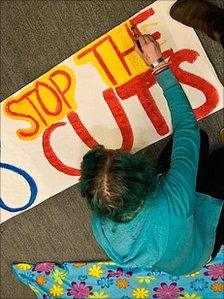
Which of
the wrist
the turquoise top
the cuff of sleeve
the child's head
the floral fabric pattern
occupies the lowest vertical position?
the floral fabric pattern

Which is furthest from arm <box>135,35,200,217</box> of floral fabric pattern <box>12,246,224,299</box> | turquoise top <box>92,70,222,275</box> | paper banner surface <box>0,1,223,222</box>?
floral fabric pattern <box>12,246,224,299</box>

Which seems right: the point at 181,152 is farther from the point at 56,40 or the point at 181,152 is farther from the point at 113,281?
the point at 113,281

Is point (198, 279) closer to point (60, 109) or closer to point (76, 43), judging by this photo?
point (60, 109)

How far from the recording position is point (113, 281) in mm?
1521

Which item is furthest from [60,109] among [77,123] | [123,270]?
[123,270]

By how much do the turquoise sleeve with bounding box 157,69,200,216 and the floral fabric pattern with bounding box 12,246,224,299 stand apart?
1.53 feet

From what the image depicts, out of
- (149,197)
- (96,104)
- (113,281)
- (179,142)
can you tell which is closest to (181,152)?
(179,142)

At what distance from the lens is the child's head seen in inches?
36.5

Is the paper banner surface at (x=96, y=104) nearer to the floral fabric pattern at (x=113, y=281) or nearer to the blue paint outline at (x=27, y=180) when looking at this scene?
the blue paint outline at (x=27, y=180)

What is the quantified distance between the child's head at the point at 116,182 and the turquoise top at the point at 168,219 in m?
0.04

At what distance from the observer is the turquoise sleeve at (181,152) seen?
1021 millimetres

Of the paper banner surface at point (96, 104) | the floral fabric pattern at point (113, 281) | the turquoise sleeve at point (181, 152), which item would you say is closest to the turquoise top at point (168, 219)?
the turquoise sleeve at point (181, 152)

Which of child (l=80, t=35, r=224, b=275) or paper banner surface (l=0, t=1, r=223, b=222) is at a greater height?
paper banner surface (l=0, t=1, r=223, b=222)

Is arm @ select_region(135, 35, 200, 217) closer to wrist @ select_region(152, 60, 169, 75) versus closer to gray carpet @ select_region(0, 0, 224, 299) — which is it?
wrist @ select_region(152, 60, 169, 75)
